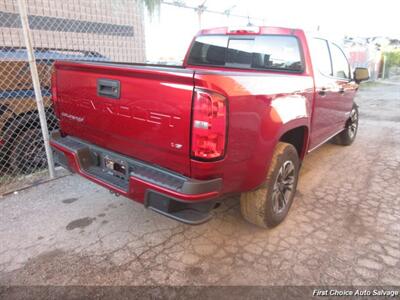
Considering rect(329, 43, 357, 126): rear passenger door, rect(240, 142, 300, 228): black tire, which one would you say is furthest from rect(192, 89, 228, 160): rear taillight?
rect(329, 43, 357, 126): rear passenger door

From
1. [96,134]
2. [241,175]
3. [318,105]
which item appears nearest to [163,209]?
[241,175]

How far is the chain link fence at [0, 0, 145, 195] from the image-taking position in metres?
3.89

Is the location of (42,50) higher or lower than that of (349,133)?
higher

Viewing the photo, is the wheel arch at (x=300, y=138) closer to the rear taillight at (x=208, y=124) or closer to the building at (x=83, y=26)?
the rear taillight at (x=208, y=124)

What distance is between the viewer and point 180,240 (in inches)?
113

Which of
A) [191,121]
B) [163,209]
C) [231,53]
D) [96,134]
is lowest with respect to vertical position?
[163,209]

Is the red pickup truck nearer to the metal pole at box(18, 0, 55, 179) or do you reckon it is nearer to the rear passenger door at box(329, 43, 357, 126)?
the rear passenger door at box(329, 43, 357, 126)

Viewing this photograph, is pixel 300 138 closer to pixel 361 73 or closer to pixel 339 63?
pixel 339 63

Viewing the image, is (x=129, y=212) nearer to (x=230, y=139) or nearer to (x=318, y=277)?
(x=230, y=139)

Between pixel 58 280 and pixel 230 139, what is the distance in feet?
5.62

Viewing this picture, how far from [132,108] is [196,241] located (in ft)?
4.53

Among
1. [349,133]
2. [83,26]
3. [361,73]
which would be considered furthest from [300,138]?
[83,26]

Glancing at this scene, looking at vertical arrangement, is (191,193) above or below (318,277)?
above

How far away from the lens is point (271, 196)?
111 inches
